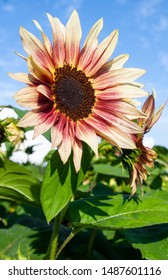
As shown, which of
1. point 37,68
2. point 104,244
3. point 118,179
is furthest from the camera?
point 118,179

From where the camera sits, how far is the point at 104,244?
1.94 metres

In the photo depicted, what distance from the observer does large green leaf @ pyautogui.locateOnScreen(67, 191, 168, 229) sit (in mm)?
1291

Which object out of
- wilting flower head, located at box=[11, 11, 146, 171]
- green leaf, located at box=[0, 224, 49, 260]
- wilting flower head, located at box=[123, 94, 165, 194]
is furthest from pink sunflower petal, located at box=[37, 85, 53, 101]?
green leaf, located at box=[0, 224, 49, 260]

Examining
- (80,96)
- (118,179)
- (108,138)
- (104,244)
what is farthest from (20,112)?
(118,179)

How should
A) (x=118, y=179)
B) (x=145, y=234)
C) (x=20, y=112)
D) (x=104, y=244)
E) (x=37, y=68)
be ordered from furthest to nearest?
(x=118, y=179) < (x=104, y=244) < (x=20, y=112) < (x=145, y=234) < (x=37, y=68)

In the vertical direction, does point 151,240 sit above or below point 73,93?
below

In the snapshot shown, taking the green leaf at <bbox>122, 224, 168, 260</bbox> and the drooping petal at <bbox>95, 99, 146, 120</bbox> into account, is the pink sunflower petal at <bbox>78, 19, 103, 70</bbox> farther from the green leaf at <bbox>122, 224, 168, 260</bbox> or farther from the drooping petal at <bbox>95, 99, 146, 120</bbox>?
the green leaf at <bbox>122, 224, 168, 260</bbox>

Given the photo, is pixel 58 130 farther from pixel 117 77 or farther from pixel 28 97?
pixel 117 77

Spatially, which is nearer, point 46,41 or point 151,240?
point 46,41

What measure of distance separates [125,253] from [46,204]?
808 millimetres

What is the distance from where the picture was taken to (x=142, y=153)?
54.0 inches

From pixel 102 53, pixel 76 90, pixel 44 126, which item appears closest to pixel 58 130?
pixel 44 126

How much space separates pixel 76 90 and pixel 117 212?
34 cm
